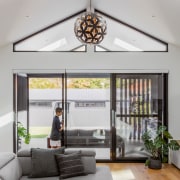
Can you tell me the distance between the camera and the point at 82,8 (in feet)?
19.8

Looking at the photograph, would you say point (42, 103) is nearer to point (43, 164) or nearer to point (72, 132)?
point (72, 132)

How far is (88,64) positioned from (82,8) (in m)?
1.24

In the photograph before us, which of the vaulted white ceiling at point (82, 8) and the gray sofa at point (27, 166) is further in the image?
the vaulted white ceiling at point (82, 8)

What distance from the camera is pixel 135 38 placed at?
636 centimetres

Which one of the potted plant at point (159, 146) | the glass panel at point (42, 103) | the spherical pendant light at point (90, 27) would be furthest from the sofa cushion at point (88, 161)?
the glass panel at point (42, 103)

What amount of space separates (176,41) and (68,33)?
7.81 feet

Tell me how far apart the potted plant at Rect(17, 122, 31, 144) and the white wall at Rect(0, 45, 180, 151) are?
8.5 inches

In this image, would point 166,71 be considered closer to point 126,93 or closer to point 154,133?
point 126,93

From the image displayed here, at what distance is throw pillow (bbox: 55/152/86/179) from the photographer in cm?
386

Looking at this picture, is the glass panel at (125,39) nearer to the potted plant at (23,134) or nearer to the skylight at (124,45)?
the skylight at (124,45)

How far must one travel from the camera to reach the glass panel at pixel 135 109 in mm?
6512

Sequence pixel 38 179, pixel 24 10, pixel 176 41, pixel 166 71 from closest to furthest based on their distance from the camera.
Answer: pixel 38 179
pixel 24 10
pixel 176 41
pixel 166 71

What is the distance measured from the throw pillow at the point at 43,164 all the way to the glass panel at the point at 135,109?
2.82 metres

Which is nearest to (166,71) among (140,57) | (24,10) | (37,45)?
(140,57)
